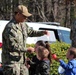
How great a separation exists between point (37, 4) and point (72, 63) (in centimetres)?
2179

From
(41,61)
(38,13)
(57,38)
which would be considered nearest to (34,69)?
(41,61)

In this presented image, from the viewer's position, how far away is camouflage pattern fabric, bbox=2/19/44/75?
6707 mm

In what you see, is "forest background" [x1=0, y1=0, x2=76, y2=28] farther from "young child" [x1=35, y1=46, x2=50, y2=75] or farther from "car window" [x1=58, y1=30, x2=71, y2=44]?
"young child" [x1=35, y1=46, x2=50, y2=75]

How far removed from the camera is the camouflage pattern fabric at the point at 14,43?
22.0 feet

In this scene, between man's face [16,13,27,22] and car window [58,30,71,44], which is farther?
car window [58,30,71,44]

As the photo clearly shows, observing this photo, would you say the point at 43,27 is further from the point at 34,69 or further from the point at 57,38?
the point at 34,69

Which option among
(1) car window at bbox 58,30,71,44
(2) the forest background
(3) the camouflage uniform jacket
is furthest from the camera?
(2) the forest background

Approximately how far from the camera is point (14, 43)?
6699mm

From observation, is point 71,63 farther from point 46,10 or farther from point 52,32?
point 46,10

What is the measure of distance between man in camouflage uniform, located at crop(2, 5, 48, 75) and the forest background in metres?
19.1

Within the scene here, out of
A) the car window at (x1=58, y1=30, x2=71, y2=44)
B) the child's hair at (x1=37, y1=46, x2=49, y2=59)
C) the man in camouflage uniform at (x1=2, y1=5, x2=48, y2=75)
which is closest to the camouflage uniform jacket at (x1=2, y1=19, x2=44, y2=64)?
the man in camouflage uniform at (x1=2, y1=5, x2=48, y2=75)

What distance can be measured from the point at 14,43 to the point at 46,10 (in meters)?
22.0

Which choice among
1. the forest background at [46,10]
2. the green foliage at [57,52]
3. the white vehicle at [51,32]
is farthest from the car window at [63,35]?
the forest background at [46,10]

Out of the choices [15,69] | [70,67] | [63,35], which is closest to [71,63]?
[70,67]
